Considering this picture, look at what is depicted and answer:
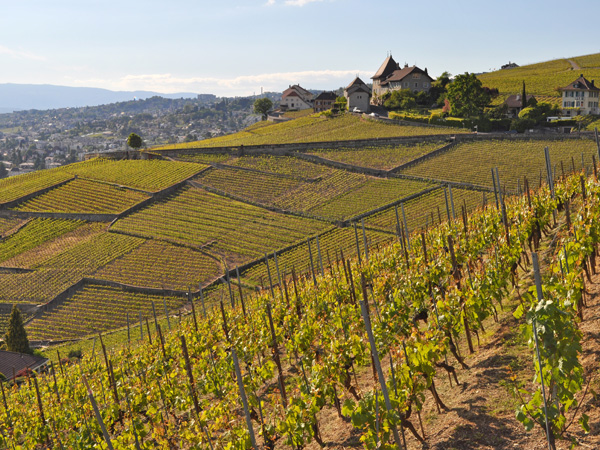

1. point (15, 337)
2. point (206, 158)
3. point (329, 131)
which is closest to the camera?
point (15, 337)

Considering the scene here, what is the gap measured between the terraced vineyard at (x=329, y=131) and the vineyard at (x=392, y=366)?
158 feet

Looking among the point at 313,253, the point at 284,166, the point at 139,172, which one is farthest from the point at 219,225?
the point at 139,172

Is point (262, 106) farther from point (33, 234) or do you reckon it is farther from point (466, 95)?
point (33, 234)

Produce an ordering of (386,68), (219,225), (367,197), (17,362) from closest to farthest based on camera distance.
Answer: (17,362) → (219,225) → (367,197) → (386,68)

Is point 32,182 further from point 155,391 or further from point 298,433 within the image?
point 298,433

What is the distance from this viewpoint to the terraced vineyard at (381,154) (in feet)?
192

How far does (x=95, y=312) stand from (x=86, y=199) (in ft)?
83.5

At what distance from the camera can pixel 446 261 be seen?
1509 centimetres

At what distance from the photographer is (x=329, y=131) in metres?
78.9

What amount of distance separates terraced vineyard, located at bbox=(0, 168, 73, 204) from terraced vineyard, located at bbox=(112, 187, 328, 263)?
56.5ft

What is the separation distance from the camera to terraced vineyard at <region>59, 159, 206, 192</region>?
64062 millimetres

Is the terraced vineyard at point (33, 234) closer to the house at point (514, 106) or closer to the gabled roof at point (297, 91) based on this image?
the house at point (514, 106)

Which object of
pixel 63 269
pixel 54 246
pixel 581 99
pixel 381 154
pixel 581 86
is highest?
pixel 581 86

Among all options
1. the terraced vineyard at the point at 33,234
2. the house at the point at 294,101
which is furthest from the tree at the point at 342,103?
the terraced vineyard at the point at 33,234
